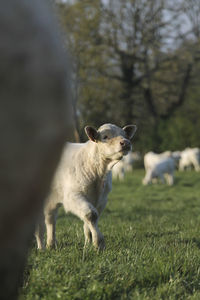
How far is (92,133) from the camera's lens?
15.3 feet

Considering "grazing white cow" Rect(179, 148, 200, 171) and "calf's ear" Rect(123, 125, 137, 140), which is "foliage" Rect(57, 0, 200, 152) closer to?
"grazing white cow" Rect(179, 148, 200, 171)

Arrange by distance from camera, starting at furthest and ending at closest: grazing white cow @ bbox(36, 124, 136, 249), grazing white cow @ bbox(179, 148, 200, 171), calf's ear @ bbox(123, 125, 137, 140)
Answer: grazing white cow @ bbox(179, 148, 200, 171), calf's ear @ bbox(123, 125, 137, 140), grazing white cow @ bbox(36, 124, 136, 249)

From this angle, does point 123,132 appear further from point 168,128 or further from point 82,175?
point 168,128

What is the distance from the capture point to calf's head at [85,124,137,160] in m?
4.46

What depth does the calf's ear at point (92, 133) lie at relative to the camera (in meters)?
4.62

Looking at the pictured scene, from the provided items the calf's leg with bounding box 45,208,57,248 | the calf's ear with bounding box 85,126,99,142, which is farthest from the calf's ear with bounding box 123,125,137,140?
the calf's leg with bounding box 45,208,57,248

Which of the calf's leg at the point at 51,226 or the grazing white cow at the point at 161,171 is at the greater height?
the calf's leg at the point at 51,226

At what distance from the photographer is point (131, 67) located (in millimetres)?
32375

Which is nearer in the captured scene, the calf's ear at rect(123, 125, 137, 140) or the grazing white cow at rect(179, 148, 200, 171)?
the calf's ear at rect(123, 125, 137, 140)

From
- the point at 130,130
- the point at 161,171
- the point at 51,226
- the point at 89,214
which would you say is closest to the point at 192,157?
the point at 161,171

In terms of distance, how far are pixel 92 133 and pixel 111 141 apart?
276 millimetres

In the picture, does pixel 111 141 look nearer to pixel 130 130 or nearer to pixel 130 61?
pixel 130 130

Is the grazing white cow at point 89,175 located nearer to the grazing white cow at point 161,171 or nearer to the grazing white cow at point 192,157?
the grazing white cow at point 161,171

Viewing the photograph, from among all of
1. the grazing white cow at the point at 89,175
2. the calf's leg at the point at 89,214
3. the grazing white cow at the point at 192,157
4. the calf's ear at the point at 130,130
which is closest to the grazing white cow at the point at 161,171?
the grazing white cow at the point at 192,157
